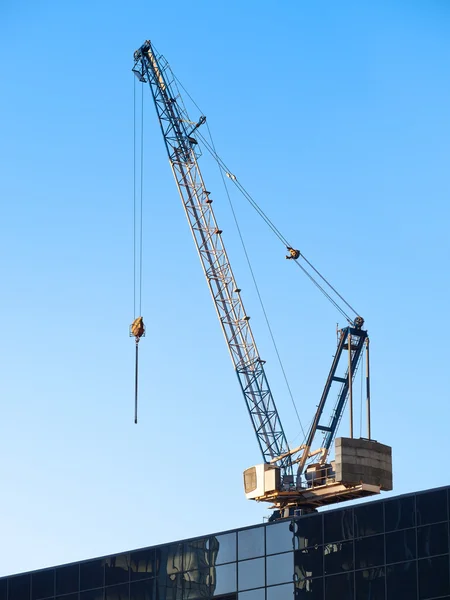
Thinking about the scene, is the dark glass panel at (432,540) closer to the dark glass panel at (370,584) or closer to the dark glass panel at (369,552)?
the dark glass panel at (369,552)

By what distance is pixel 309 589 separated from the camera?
65.3 meters

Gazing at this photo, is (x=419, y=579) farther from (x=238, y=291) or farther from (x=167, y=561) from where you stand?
Answer: (x=238, y=291)

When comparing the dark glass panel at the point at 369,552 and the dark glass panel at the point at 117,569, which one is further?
the dark glass panel at the point at 117,569

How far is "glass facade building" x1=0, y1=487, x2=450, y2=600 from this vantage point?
6034 cm

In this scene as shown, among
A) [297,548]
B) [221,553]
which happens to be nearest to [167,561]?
[221,553]

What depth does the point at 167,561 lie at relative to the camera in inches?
2813

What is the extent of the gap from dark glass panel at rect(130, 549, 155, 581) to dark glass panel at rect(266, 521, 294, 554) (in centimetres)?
773

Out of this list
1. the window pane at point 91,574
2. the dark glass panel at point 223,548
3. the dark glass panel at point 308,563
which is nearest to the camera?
the dark glass panel at point 308,563

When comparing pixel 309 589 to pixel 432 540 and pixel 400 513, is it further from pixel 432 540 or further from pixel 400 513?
pixel 432 540

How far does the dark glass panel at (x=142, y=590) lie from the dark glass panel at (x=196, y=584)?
217 centimetres

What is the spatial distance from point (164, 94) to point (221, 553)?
7891cm

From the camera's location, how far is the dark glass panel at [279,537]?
220ft

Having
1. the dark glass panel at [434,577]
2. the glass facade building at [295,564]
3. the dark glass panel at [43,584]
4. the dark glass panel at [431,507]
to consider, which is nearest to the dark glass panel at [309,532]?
the glass facade building at [295,564]

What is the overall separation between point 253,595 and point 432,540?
12.6 meters
